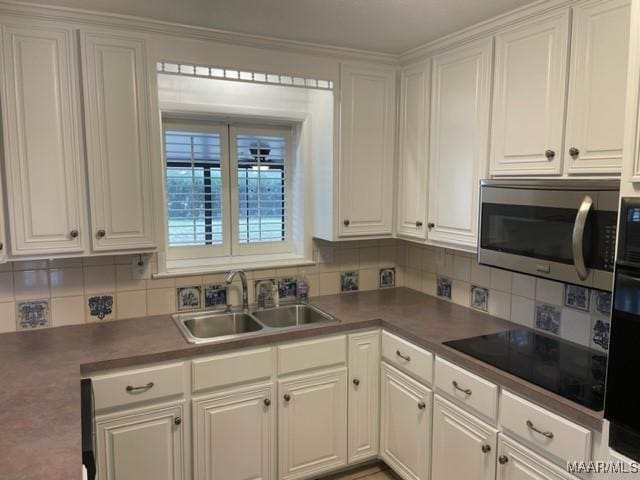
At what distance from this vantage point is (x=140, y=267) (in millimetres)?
2438

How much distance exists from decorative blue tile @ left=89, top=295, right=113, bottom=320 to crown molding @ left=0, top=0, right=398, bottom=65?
1276 mm

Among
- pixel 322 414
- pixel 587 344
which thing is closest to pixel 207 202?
pixel 322 414

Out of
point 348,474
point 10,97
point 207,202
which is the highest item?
point 10,97

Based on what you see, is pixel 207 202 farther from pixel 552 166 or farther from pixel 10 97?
pixel 552 166

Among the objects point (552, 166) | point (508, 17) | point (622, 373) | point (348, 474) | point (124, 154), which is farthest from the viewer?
point (348, 474)

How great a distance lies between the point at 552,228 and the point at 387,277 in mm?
1484

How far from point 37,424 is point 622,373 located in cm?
170

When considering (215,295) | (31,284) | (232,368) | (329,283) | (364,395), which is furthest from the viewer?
(329,283)

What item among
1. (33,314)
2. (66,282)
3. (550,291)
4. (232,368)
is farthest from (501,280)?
(33,314)

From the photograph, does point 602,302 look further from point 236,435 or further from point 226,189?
point 226,189

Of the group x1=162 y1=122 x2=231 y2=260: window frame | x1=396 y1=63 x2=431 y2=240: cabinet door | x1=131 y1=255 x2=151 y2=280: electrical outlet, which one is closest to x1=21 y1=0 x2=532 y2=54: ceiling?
x1=396 y1=63 x2=431 y2=240: cabinet door

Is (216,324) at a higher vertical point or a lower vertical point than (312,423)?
higher

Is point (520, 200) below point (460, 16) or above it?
below

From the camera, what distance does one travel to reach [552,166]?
1.83 metres
